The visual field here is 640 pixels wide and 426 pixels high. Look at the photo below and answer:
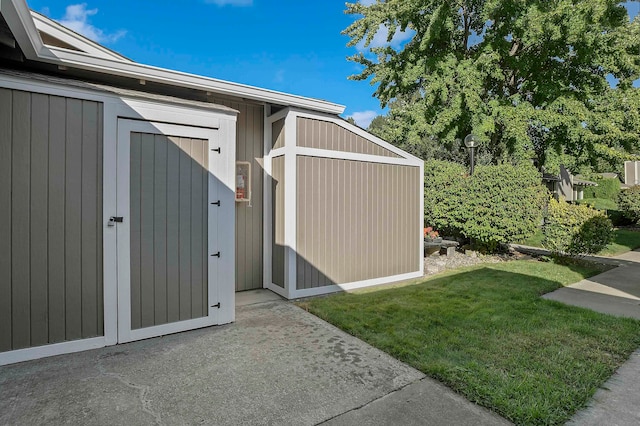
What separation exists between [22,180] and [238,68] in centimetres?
1123

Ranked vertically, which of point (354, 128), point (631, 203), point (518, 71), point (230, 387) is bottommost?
point (230, 387)

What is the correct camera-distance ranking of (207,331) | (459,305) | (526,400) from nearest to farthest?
(526,400) → (207,331) → (459,305)

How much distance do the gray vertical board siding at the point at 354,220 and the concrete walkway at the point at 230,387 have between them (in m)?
1.65

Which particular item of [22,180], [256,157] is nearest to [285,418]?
[22,180]

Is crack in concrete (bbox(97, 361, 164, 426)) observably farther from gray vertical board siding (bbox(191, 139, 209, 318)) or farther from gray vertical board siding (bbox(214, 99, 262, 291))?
gray vertical board siding (bbox(214, 99, 262, 291))

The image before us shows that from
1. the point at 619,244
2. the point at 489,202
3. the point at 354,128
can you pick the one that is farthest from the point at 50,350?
→ the point at 619,244

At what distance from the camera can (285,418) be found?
6.66ft

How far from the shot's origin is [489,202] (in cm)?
698

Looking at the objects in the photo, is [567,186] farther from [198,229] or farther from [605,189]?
[198,229]

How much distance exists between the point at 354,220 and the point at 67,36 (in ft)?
13.0

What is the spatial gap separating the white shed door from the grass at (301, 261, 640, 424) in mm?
1427

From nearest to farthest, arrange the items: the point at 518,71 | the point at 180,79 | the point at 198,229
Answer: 1. the point at 198,229
2. the point at 180,79
3. the point at 518,71

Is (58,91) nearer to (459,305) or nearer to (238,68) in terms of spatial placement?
(459,305)

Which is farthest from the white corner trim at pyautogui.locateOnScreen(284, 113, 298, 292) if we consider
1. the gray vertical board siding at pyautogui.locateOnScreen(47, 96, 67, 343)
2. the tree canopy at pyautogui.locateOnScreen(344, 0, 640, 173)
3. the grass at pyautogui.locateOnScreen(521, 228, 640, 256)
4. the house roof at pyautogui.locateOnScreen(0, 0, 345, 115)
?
the tree canopy at pyautogui.locateOnScreen(344, 0, 640, 173)
